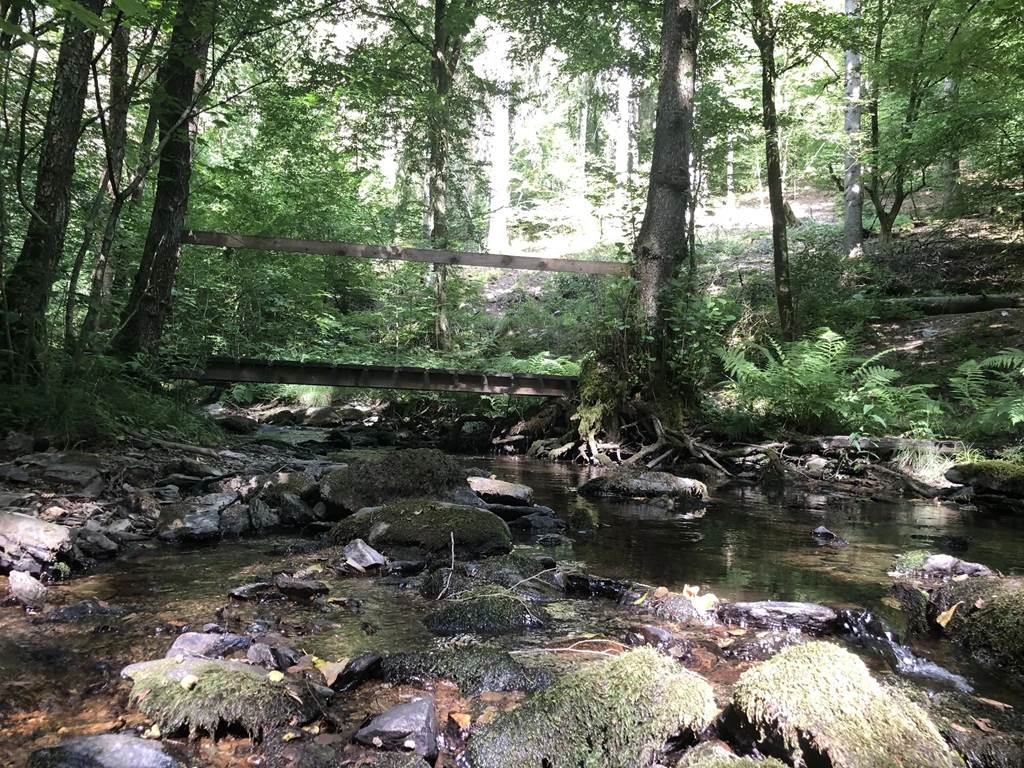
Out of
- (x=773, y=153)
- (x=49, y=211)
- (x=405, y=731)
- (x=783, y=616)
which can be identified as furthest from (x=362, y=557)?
(x=773, y=153)

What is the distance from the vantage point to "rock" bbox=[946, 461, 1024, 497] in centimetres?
733

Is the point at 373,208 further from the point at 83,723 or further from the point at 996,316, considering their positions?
the point at 83,723

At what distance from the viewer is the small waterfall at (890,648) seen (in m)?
2.96

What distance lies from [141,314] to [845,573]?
29.6ft

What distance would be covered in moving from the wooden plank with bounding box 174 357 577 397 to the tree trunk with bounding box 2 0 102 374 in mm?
5327

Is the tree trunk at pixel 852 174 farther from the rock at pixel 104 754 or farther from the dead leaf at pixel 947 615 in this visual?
the rock at pixel 104 754

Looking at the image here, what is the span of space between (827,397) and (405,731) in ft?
30.4

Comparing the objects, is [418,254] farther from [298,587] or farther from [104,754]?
[104,754]

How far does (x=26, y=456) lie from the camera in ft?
17.9

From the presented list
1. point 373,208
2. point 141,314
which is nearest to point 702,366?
point 141,314

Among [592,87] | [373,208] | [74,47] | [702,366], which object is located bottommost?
[702,366]

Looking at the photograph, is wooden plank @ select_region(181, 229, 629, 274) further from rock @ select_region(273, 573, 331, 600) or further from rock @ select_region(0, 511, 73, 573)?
rock @ select_region(273, 573, 331, 600)

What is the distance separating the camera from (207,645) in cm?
292

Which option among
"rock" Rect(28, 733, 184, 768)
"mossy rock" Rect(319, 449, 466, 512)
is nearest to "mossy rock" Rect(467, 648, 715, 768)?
"rock" Rect(28, 733, 184, 768)
